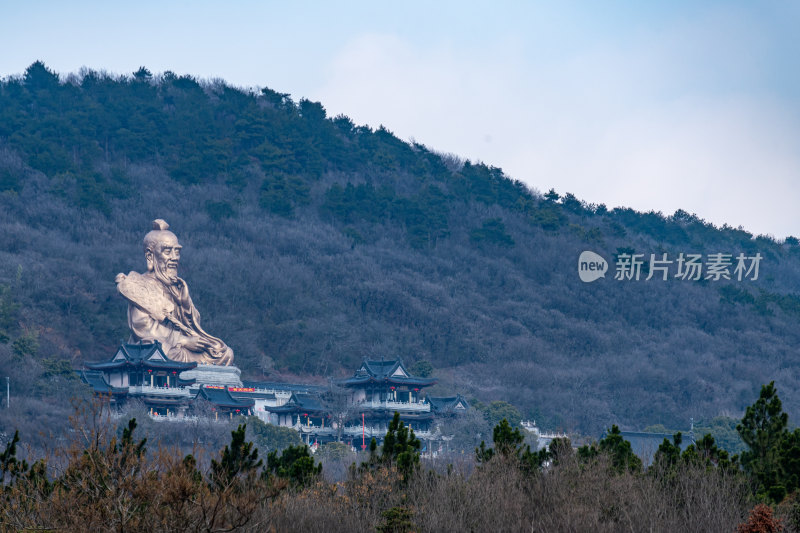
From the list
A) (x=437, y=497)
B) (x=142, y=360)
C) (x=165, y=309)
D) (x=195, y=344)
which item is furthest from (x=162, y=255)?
(x=437, y=497)

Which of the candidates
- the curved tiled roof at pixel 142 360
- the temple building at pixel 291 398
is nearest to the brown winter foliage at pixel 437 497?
the temple building at pixel 291 398

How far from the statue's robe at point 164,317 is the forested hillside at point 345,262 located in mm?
5308

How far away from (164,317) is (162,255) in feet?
10.7

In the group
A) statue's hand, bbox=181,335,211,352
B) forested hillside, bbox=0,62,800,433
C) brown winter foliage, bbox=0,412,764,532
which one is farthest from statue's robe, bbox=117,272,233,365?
brown winter foliage, bbox=0,412,764,532

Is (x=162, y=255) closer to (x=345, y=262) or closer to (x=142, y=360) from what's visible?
A: (x=142, y=360)

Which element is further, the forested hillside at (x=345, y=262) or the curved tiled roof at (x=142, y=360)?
the forested hillside at (x=345, y=262)

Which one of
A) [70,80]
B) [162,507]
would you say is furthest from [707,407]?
[70,80]

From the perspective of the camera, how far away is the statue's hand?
61.4 meters

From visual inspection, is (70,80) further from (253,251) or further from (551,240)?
(551,240)

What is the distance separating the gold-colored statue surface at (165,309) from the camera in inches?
2380

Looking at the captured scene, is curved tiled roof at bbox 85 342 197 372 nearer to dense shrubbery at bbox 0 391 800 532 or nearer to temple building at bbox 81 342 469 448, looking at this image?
temple building at bbox 81 342 469 448

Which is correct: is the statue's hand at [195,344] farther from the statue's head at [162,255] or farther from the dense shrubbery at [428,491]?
the dense shrubbery at [428,491]

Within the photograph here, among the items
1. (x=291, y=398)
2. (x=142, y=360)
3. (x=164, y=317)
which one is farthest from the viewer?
(x=164, y=317)

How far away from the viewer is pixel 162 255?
61.4 metres
